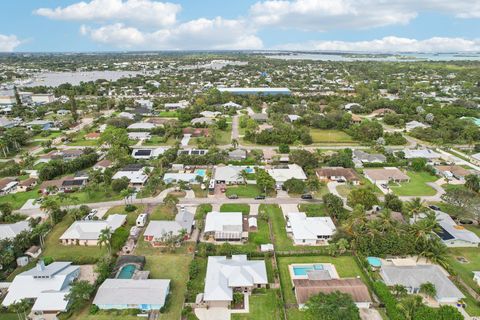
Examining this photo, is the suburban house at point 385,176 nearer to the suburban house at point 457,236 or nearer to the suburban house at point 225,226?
the suburban house at point 457,236

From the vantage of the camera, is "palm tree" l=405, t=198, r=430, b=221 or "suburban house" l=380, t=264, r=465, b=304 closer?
"suburban house" l=380, t=264, r=465, b=304

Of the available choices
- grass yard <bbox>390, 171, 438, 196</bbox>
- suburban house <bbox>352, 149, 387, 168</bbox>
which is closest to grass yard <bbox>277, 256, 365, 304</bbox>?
grass yard <bbox>390, 171, 438, 196</bbox>

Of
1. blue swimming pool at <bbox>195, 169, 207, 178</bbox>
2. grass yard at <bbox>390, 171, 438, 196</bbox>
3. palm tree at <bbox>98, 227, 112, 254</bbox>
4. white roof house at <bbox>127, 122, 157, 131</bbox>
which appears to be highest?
palm tree at <bbox>98, 227, 112, 254</bbox>

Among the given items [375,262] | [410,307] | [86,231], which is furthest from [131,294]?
[375,262]

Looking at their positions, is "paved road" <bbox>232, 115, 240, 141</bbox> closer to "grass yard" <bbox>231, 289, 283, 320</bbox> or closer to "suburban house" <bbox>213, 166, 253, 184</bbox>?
"suburban house" <bbox>213, 166, 253, 184</bbox>

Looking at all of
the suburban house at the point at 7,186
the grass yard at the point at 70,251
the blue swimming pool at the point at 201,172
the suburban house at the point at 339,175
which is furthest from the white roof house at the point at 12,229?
the suburban house at the point at 339,175

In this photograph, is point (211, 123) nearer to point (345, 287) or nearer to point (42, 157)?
point (42, 157)
